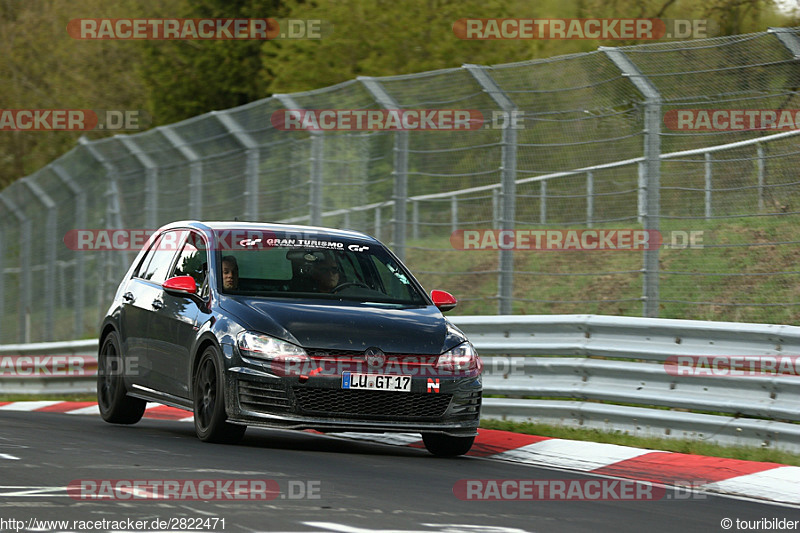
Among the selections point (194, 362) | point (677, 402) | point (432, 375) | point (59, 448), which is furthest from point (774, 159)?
point (59, 448)

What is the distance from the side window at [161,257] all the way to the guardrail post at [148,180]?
26.1 feet

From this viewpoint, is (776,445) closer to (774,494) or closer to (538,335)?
(774,494)

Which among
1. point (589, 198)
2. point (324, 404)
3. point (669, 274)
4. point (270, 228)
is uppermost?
point (589, 198)

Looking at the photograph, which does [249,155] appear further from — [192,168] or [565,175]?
[565,175]

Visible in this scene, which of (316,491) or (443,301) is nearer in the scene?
(316,491)

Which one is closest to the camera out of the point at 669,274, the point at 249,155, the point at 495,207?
the point at 669,274

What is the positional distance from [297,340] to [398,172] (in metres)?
5.59

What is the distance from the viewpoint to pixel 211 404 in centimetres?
975

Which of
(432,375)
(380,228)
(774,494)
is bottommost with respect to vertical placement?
(774,494)

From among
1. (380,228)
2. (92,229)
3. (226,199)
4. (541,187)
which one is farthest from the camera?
(92,229)

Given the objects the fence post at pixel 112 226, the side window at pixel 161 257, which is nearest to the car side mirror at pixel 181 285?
the side window at pixel 161 257

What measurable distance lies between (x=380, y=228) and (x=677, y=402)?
551 cm

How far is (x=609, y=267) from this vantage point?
13.5m

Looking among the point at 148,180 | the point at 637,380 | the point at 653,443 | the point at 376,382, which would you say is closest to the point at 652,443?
the point at 653,443
